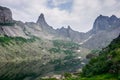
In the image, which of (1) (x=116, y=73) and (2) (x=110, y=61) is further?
(2) (x=110, y=61)

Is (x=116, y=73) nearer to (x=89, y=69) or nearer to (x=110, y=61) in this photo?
(x=110, y=61)

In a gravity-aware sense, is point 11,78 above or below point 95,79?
above

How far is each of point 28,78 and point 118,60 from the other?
78.1 metres

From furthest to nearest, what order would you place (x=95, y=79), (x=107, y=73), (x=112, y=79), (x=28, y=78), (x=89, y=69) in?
(x=28, y=78) → (x=89, y=69) → (x=107, y=73) → (x=95, y=79) → (x=112, y=79)

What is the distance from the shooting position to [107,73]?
319 ft

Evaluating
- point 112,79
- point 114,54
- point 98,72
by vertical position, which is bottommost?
point 112,79

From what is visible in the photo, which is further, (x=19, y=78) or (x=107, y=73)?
(x=19, y=78)

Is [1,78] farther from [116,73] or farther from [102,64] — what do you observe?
[116,73]

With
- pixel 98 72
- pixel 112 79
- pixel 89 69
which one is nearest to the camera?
pixel 112 79

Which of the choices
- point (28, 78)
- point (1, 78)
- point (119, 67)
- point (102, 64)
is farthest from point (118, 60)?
point (1, 78)

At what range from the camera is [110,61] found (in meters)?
101

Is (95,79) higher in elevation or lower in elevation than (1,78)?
lower

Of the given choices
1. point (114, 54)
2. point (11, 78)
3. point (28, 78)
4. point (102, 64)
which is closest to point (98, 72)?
point (102, 64)

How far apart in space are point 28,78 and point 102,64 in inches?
2625
